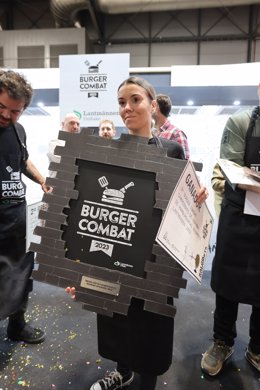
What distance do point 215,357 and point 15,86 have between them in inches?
60.6

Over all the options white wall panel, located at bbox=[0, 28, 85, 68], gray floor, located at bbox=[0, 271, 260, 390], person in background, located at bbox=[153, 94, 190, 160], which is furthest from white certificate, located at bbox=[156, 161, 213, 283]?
white wall panel, located at bbox=[0, 28, 85, 68]

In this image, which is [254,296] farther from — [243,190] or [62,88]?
[62,88]

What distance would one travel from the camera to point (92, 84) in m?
2.95

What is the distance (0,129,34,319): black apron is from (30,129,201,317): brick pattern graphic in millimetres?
514

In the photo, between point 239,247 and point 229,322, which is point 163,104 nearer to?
point 239,247

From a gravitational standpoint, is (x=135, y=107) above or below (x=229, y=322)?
above

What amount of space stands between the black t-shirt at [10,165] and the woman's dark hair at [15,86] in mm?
203

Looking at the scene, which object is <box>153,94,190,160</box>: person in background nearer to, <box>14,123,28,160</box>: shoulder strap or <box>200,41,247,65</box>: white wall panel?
<box>14,123,28,160</box>: shoulder strap

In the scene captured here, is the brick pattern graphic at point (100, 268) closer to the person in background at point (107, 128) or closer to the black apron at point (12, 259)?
the black apron at point (12, 259)

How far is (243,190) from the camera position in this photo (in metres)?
1.34

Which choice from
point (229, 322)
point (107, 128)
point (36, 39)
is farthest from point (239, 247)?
point (36, 39)

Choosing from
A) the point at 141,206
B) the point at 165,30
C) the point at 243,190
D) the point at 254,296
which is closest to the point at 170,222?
the point at 141,206

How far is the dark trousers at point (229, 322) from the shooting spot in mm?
1524

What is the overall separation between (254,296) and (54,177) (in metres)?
1.02
